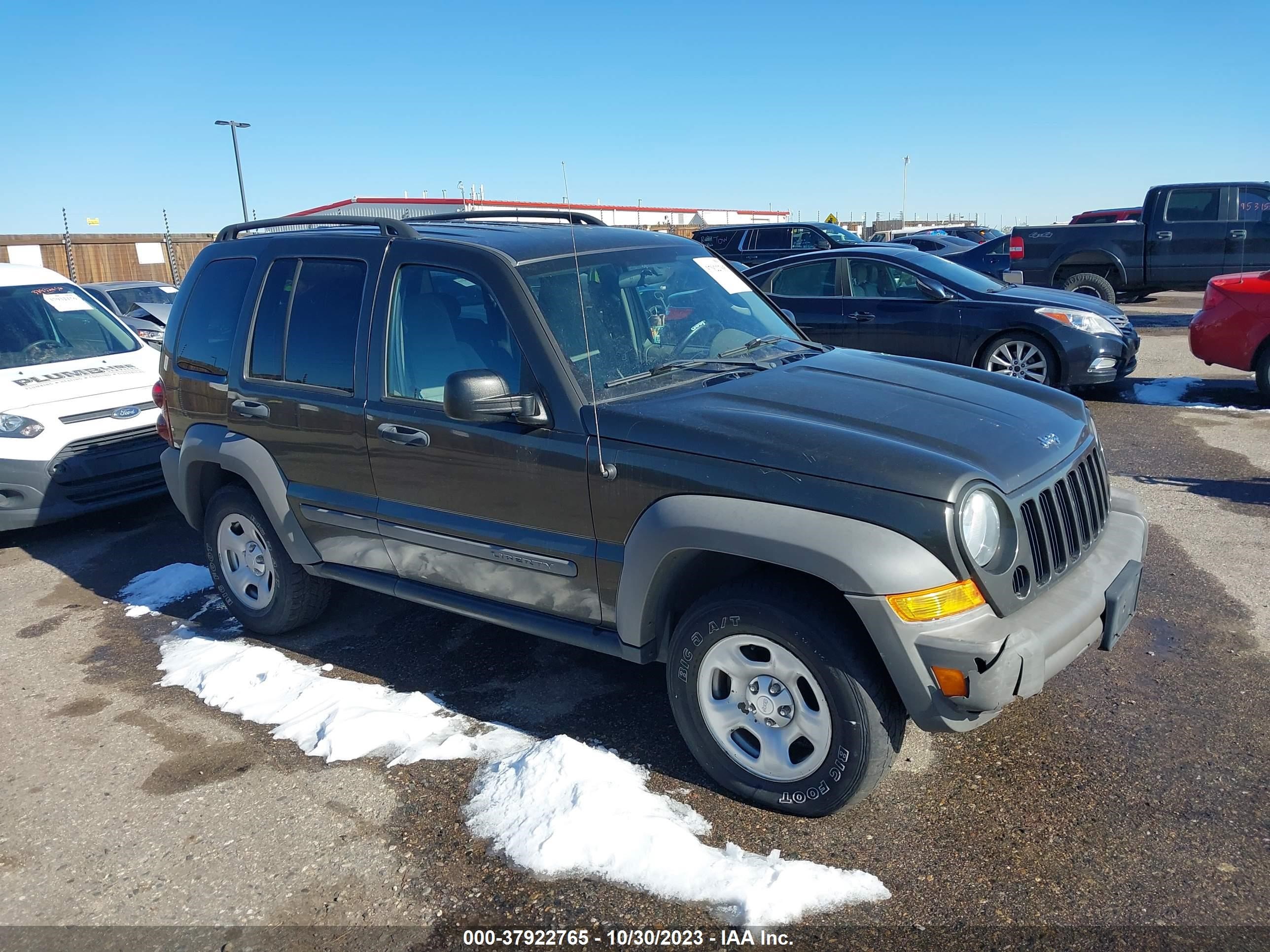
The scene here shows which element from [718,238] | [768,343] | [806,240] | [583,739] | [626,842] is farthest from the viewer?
[718,238]

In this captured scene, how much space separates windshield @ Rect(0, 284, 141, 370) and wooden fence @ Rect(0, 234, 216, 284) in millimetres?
18928

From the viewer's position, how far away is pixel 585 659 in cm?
451

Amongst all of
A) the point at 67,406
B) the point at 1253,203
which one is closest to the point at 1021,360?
the point at 1253,203

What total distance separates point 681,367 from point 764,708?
142cm

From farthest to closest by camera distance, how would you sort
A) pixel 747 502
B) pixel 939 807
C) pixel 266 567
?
pixel 266 567 → pixel 939 807 → pixel 747 502

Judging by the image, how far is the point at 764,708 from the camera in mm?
3148

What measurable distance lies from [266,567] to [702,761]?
2.71m

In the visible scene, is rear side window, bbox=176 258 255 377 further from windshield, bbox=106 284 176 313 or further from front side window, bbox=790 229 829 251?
front side window, bbox=790 229 829 251

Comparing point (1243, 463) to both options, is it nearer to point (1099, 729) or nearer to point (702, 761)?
point (1099, 729)

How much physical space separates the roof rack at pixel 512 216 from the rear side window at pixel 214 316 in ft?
3.02

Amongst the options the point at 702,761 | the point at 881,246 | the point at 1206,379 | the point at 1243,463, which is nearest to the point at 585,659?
the point at 702,761

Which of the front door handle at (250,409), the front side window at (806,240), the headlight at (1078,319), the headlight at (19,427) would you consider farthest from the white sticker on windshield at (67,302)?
the front side window at (806,240)

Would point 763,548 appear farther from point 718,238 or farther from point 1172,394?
point 718,238

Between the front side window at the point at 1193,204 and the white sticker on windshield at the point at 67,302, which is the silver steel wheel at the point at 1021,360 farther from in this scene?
the white sticker on windshield at the point at 67,302
